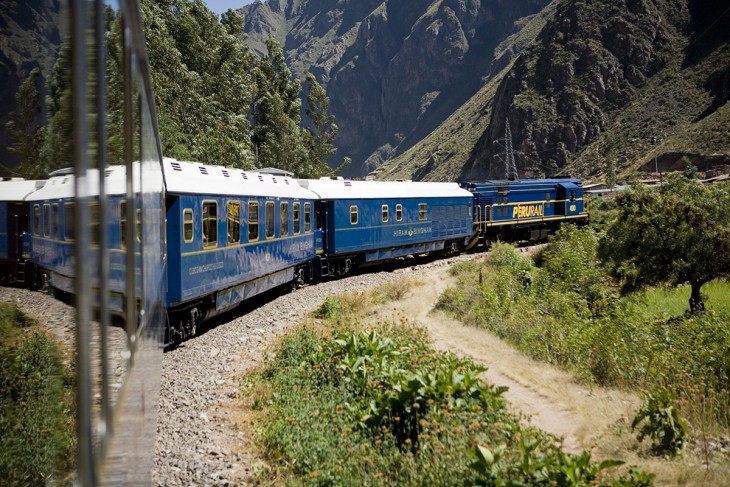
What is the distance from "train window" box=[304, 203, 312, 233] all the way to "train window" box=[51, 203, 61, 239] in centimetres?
1741

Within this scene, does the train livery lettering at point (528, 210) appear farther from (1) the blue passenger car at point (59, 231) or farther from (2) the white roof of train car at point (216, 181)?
(1) the blue passenger car at point (59, 231)

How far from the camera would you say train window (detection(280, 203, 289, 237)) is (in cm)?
1662

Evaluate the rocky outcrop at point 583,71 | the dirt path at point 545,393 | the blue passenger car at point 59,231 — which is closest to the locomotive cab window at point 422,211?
the dirt path at point 545,393

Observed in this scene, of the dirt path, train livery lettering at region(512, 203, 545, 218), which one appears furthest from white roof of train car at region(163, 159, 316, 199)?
train livery lettering at region(512, 203, 545, 218)

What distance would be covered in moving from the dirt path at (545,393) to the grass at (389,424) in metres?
0.65

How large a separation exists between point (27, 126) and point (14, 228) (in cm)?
30

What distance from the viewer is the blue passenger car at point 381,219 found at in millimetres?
20859

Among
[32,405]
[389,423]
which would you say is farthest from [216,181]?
[32,405]

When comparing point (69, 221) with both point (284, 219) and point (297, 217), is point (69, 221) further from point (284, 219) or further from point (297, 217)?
point (297, 217)

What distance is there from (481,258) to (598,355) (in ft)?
Result: 52.7

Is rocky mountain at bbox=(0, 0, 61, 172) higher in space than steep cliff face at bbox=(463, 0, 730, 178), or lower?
lower

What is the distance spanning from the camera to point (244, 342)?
40.7 ft

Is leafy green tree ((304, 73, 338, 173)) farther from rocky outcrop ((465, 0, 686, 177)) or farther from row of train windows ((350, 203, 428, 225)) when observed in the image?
rocky outcrop ((465, 0, 686, 177))

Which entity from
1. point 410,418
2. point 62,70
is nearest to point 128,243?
point 62,70
